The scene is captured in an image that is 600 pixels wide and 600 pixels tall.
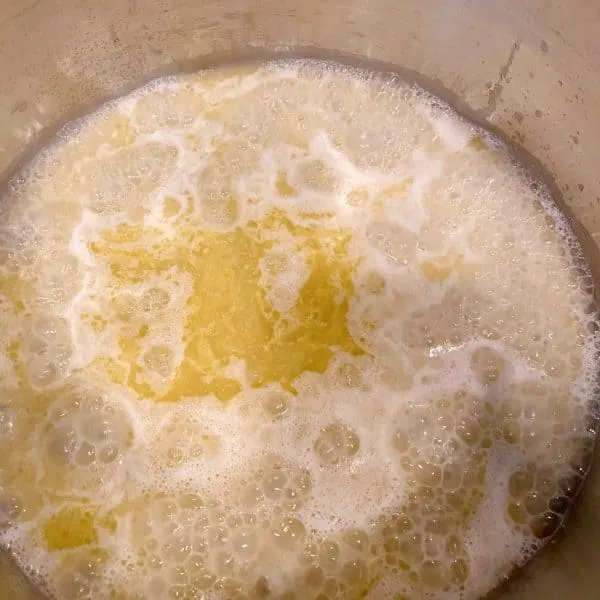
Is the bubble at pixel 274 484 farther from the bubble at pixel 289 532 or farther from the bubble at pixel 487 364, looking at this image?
the bubble at pixel 487 364

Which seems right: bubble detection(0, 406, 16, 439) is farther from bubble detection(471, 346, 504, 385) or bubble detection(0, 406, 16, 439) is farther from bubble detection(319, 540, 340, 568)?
bubble detection(471, 346, 504, 385)

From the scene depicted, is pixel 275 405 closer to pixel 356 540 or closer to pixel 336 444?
pixel 336 444

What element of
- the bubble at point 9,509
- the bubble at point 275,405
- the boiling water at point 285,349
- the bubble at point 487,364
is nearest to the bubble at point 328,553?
the boiling water at point 285,349

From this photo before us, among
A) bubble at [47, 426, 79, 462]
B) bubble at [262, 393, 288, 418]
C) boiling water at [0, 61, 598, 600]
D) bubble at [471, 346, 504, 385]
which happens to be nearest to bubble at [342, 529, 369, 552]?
boiling water at [0, 61, 598, 600]

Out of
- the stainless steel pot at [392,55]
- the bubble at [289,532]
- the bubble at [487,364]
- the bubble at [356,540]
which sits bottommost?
the bubble at [289,532]

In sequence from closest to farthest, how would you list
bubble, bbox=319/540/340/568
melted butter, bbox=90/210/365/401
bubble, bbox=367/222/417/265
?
bubble, bbox=319/540/340/568, melted butter, bbox=90/210/365/401, bubble, bbox=367/222/417/265
